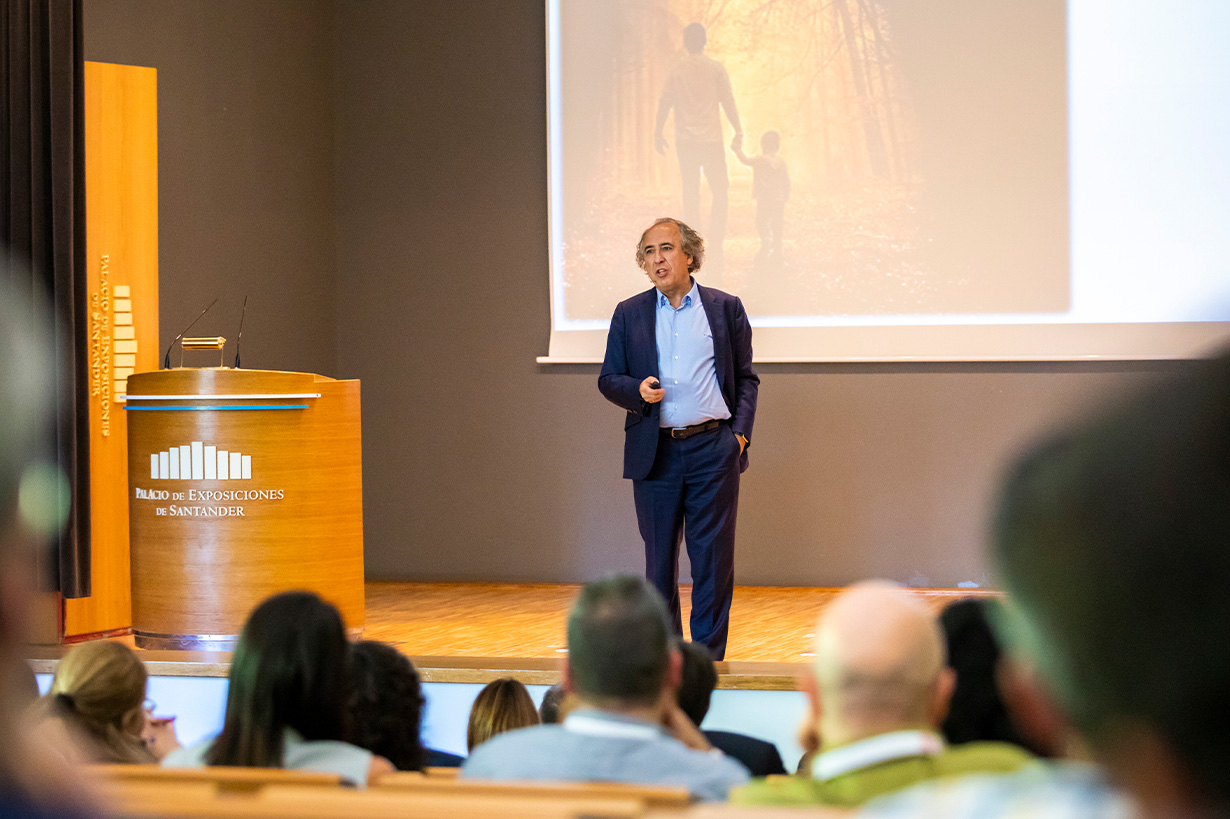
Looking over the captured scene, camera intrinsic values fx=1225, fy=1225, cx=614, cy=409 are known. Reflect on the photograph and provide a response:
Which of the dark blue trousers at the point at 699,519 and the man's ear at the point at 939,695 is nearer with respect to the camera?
the man's ear at the point at 939,695

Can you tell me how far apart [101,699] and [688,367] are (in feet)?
8.74

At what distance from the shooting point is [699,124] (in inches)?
256

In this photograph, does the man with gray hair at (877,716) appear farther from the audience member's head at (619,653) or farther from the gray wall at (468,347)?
the gray wall at (468,347)

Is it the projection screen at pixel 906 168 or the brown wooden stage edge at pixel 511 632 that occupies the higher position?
the projection screen at pixel 906 168

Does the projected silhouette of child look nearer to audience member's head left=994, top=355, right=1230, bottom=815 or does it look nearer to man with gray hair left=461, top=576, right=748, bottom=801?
man with gray hair left=461, top=576, right=748, bottom=801

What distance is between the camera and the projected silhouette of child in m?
6.42

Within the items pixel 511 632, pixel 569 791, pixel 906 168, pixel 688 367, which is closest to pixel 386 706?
pixel 569 791

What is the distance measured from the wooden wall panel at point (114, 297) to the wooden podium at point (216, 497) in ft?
1.57

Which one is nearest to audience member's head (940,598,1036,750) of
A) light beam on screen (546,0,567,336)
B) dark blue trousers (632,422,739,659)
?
dark blue trousers (632,422,739,659)

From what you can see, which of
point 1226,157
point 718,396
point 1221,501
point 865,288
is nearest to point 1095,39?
point 1226,157

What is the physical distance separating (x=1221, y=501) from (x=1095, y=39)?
20.5ft

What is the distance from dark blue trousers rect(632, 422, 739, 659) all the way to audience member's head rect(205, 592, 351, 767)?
260cm

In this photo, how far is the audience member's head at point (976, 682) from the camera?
6.03 ft

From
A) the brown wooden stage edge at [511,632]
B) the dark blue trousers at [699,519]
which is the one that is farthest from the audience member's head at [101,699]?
the dark blue trousers at [699,519]
